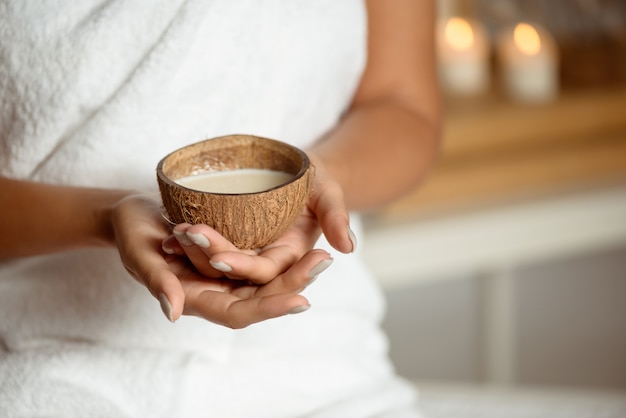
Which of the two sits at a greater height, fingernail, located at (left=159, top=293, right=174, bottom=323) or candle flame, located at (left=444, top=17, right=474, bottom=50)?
candle flame, located at (left=444, top=17, right=474, bottom=50)

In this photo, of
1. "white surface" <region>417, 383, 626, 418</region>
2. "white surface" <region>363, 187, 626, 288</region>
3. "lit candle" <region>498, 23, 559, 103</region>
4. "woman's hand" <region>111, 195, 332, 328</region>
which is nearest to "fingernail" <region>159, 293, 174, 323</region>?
"woman's hand" <region>111, 195, 332, 328</region>

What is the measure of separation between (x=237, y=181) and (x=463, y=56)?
1.39m

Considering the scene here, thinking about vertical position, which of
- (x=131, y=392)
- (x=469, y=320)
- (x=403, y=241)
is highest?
(x=131, y=392)

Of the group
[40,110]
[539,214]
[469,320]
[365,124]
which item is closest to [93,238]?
[40,110]

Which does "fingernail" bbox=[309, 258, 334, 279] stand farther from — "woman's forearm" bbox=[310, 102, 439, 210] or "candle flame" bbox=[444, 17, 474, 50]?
"candle flame" bbox=[444, 17, 474, 50]

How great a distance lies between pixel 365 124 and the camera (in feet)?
3.09

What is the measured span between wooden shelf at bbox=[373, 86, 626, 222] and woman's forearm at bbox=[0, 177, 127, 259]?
1085 mm

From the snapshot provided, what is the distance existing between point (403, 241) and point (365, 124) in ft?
2.98

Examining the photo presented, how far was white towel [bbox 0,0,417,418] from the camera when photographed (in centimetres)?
78

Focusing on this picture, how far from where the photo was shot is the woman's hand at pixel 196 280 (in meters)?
0.55

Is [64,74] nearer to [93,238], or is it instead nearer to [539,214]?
[93,238]

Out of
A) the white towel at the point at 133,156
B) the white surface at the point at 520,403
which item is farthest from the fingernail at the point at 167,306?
the white surface at the point at 520,403

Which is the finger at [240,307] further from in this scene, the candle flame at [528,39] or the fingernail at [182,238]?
the candle flame at [528,39]

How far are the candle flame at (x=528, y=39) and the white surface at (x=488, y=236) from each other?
13.6 inches
